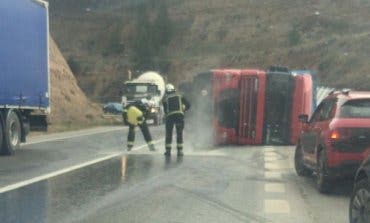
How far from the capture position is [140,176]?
12672 millimetres

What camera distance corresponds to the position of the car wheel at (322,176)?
1045 centimetres

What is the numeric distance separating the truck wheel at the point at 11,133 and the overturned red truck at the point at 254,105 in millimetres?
5655

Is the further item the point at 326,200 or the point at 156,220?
the point at 326,200

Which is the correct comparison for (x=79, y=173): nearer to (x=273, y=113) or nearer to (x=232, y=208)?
(x=232, y=208)

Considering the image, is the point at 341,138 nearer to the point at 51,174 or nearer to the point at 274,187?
the point at 274,187

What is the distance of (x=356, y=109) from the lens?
1043cm

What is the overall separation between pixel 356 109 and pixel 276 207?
2.12 m

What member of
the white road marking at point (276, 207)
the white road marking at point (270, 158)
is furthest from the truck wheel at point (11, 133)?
the white road marking at point (276, 207)

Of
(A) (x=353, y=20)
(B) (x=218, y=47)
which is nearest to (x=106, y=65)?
(B) (x=218, y=47)

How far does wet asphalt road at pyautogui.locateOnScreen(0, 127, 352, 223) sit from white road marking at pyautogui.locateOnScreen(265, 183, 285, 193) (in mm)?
13

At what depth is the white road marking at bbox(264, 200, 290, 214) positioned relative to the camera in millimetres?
9023

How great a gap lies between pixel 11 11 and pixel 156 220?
33.5 ft

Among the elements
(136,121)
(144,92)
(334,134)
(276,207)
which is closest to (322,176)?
(334,134)

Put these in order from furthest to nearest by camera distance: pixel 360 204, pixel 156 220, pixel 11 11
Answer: pixel 11 11 → pixel 156 220 → pixel 360 204
